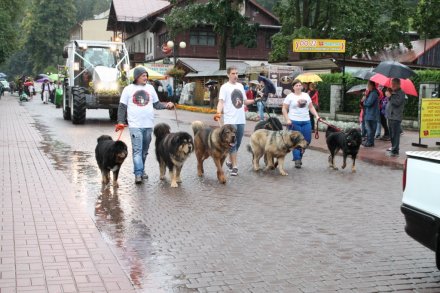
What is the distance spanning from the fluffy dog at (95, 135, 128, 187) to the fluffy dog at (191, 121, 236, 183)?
1556mm

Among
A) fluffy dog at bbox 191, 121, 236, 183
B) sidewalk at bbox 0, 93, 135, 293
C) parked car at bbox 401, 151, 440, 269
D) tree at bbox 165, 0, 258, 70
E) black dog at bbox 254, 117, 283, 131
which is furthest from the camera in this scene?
tree at bbox 165, 0, 258, 70

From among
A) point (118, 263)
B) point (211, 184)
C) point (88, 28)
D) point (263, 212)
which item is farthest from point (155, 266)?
point (88, 28)

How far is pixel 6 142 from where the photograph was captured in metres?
15.5

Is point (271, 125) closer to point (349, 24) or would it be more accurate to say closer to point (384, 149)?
point (384, 149)

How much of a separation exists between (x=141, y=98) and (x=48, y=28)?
3529 inches

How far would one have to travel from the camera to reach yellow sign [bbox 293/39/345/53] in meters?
26.1

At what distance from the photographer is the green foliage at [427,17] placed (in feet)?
124

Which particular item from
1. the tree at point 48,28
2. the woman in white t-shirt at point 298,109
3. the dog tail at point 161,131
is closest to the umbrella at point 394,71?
the woman in white t-shirt at point 298,109

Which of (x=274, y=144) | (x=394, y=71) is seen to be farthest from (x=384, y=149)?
(x=274, y=144)

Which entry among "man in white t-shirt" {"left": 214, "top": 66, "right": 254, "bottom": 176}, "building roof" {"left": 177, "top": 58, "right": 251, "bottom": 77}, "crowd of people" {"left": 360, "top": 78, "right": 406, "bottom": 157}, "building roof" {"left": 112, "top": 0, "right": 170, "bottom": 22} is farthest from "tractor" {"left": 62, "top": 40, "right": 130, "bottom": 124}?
"building roof" {"left": 112, "top": 0, "right": 170, "bottom": 22}

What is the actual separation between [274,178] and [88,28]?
7977 cm

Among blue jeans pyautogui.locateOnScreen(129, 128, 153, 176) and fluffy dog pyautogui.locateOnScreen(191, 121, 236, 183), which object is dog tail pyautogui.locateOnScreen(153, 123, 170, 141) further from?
fluffy dog pyautogui.locateOnScreen(191, 121, 236, 183)

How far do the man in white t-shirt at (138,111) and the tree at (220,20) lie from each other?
27.9m

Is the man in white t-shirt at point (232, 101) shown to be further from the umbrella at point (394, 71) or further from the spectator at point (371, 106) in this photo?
the spectator at point (371, 106)
